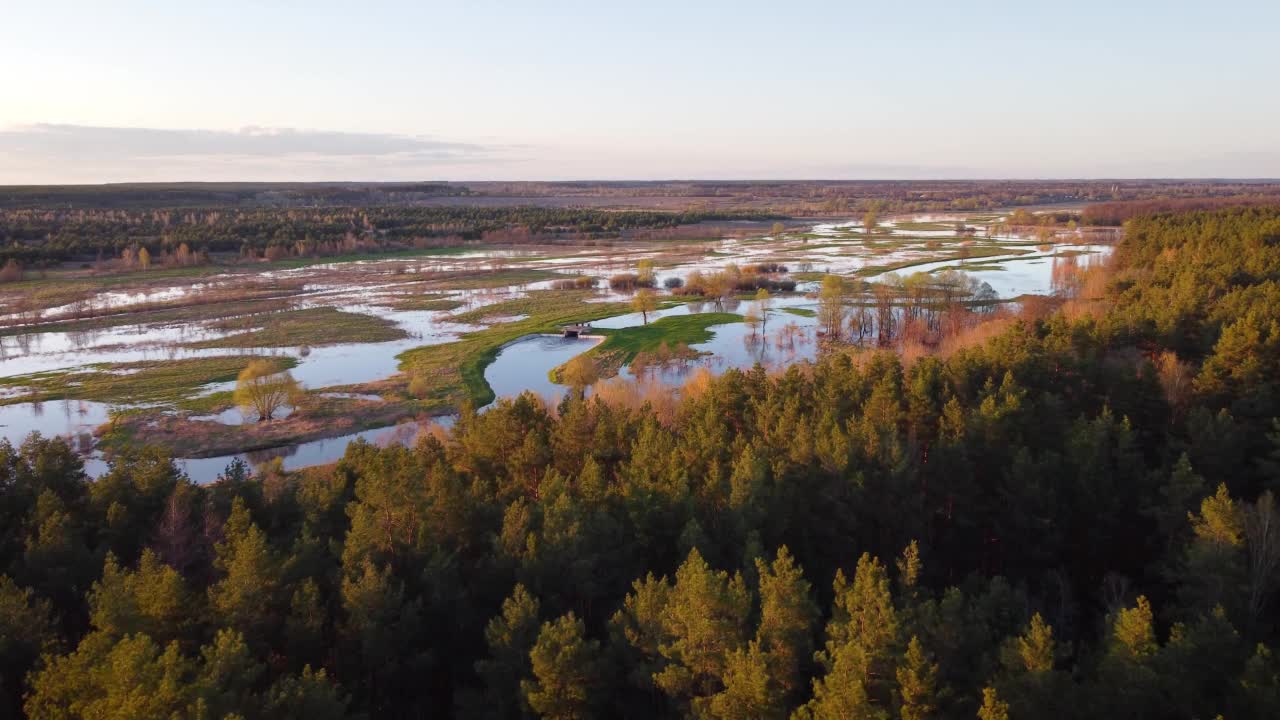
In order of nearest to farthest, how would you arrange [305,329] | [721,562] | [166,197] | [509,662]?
[509,662] < [721,562] < [305,329] < [166,197]

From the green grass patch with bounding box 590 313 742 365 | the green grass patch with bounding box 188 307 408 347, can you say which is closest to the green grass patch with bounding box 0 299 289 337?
the green grass patch with bounding box 188 307 408 347

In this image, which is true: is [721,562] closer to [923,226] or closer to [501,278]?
[501,278]

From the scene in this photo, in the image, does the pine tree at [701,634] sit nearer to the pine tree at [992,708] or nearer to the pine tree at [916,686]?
the pine tree at [916,686]

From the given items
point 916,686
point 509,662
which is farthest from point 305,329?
point 916,686

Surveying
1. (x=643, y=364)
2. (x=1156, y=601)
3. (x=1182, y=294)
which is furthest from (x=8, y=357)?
(x=1182, y=294)

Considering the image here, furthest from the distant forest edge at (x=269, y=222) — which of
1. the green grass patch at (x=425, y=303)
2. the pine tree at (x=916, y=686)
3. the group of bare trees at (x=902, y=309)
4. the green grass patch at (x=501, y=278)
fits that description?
the pine tree at (x=916, y=686)

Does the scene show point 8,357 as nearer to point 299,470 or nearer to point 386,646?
point 299,470
